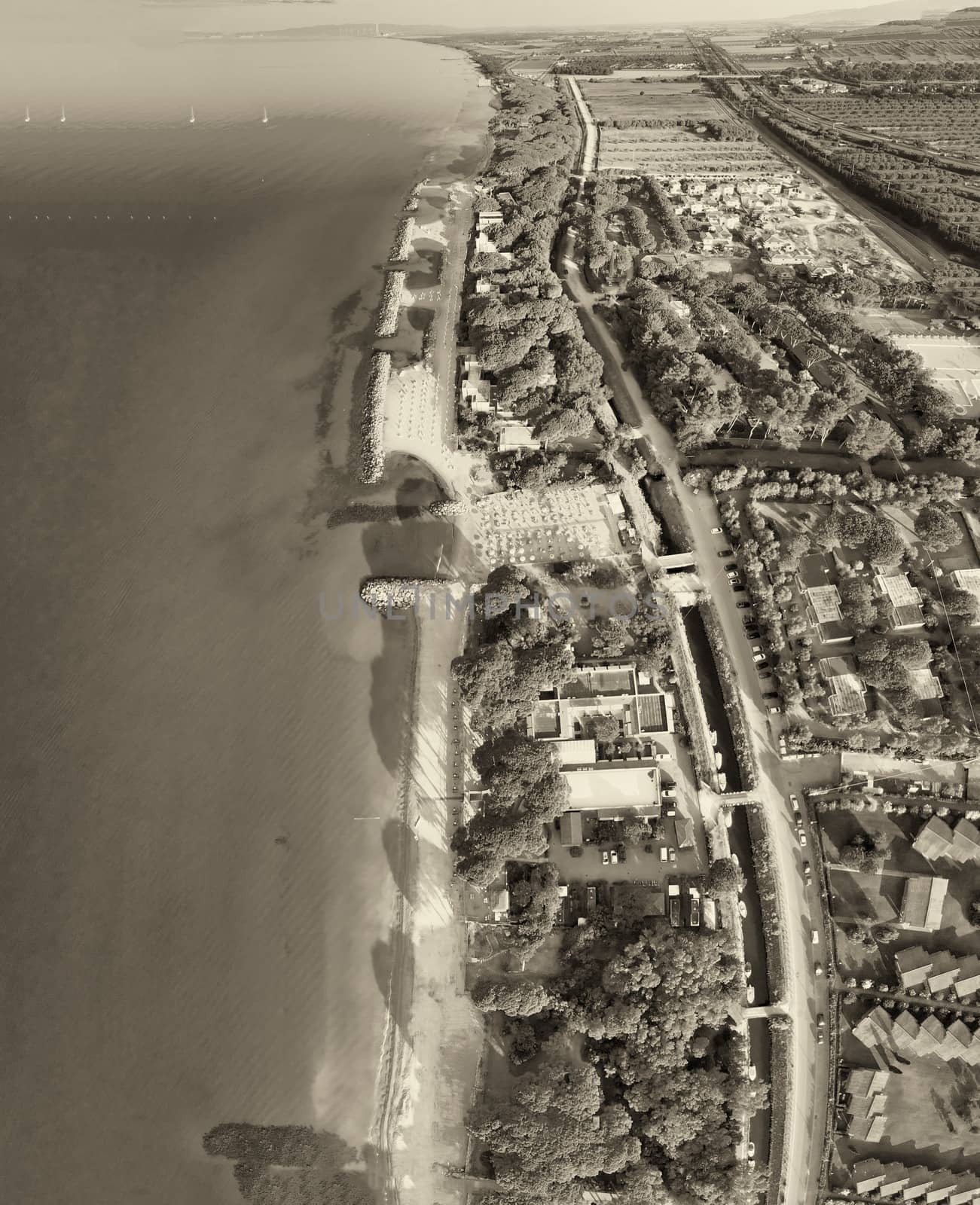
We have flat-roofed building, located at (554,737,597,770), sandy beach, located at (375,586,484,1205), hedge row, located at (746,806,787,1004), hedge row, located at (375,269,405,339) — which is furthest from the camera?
hedge row, located at (375,269,405,339)

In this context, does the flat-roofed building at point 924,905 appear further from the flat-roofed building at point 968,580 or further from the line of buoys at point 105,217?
the line of buoys at point 105,217

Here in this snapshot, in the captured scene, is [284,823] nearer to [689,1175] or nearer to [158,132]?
[689,1175]

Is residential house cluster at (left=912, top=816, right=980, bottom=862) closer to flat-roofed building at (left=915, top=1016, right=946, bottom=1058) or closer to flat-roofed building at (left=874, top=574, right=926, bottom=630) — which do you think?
flat-roofed building at (left=915, top=1016, right=946, bottom=1058)

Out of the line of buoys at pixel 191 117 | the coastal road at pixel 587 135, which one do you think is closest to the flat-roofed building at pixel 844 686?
the coastal road at pixel 587 135

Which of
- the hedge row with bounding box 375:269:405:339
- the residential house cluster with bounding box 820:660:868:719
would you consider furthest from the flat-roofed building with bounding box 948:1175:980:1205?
the hedge row with bounding box 375:269:405:339

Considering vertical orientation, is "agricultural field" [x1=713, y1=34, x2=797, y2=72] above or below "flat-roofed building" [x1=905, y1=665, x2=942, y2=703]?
above

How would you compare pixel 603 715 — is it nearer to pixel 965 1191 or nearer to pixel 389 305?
pixel 965 1191

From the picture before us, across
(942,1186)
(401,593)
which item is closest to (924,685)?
(942,1186)
